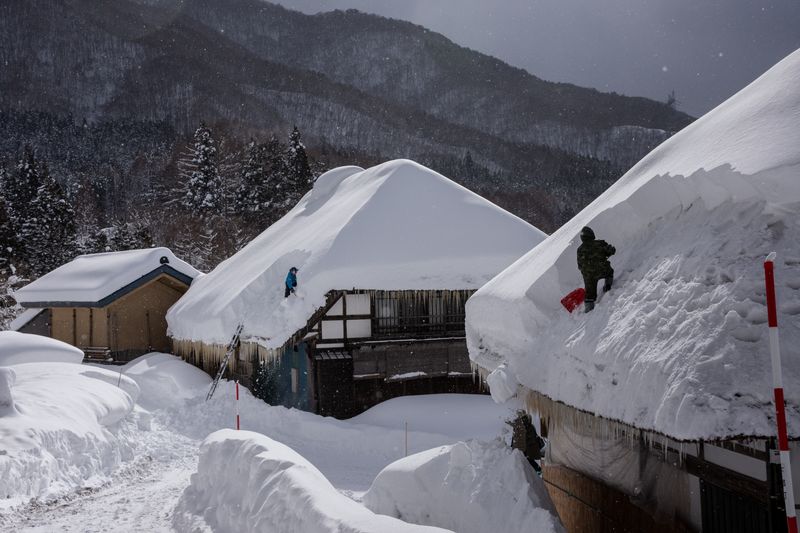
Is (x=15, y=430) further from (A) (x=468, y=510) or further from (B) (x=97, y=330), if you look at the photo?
(B) (x=97, y=330)

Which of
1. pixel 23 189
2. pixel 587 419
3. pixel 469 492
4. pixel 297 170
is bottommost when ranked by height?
pixel 469 492

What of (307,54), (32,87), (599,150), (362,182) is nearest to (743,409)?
(362,182)

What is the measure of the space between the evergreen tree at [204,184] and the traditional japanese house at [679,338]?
44.6 m

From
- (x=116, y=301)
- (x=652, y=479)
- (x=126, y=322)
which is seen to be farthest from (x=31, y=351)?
(x=652, y=479)

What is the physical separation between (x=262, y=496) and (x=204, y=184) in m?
45.5

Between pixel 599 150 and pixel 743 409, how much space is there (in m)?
110

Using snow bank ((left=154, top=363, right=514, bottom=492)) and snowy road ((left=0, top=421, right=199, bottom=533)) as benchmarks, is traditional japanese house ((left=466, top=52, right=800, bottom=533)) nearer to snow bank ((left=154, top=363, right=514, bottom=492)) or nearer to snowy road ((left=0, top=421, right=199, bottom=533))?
snowy road ((left=0, top=421, right=199, bottom=533))

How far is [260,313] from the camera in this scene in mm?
17031

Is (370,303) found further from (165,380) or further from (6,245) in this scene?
(6,245)

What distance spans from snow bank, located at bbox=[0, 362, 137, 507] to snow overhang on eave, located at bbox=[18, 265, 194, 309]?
9235mm

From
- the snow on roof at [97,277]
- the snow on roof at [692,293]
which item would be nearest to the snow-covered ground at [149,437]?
the snow on roof at [692,293]

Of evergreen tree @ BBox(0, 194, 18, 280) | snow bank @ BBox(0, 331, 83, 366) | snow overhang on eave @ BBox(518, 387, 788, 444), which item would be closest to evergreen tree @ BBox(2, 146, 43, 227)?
evergreen tree @ BBox(0, 194, 18, 280)

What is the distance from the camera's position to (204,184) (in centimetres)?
4878

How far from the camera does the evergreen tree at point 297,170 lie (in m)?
45.0
